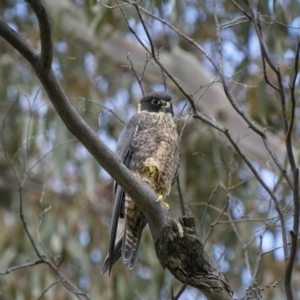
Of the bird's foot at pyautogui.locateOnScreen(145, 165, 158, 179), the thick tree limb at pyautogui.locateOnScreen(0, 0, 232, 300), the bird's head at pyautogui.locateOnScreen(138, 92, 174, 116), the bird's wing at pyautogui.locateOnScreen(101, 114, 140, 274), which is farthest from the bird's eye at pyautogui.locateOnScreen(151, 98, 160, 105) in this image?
the thick tree limb at pyautogui.locateOnScreen(0, 0, 232, 300)

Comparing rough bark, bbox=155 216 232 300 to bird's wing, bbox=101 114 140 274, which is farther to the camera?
bird's wing, bbox=101 114 140 274

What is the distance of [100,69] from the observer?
6344 mm

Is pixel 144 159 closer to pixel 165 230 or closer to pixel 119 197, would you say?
pixel 119 197

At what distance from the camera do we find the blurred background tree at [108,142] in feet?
16.4

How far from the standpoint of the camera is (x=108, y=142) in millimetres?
5762

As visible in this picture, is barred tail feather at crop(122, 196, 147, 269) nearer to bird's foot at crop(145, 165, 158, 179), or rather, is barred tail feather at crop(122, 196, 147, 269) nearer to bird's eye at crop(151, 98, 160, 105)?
bird's foot at crop(145, 165, 158, 179)

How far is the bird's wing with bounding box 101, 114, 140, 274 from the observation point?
2.75 metres

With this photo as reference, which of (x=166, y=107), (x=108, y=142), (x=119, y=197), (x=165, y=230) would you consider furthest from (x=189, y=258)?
(x=108, y=142)

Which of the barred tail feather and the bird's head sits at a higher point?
the bird's head

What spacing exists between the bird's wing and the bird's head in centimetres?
Answer: 12

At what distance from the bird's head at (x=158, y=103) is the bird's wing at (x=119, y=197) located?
0.12m

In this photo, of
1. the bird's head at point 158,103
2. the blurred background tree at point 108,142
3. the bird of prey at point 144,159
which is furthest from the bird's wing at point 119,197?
the blurred background tree at point 108,142

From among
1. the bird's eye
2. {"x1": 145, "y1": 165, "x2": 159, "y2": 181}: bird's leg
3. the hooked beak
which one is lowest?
{"x1": 145, "y1": 165, "x2": 159, "y2": 181}: bird's leg

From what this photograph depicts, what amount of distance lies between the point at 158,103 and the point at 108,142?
2.27 meters
